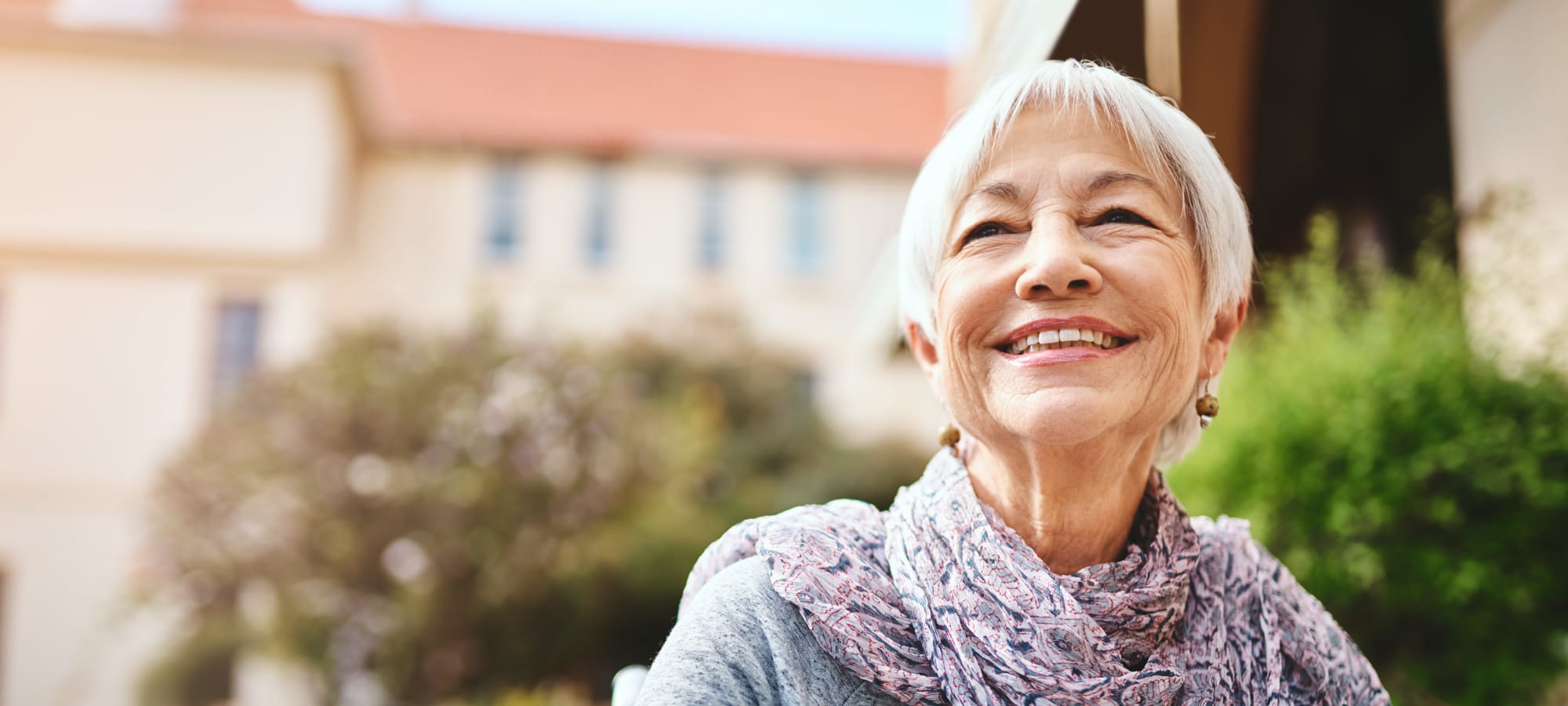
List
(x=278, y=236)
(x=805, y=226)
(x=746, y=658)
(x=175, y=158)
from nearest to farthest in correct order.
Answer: (x=746, y=658) < (x=278, y=236) < (x=175, y=158) < (x=805, y=226)

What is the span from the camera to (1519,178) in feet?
10.6

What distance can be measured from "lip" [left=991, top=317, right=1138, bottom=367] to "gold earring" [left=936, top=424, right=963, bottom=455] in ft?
0.75

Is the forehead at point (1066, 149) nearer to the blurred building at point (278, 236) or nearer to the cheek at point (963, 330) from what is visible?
the cheek at point (963, 330)

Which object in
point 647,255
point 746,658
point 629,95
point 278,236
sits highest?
point 629,95

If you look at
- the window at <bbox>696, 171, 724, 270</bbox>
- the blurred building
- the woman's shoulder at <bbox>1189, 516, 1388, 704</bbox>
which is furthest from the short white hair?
→ the window at <bbox>696, 171, 724, 270</bbox>

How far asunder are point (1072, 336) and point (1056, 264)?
82 millimetres

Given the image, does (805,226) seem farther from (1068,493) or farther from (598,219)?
(1068,493)

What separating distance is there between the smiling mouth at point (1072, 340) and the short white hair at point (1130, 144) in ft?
0.59

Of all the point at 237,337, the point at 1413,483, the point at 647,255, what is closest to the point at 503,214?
the point at 647,255

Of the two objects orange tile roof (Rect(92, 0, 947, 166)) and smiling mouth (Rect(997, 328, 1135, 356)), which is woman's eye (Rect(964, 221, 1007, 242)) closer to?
smiling mouth (Rect(997, 328, 1135, 356))

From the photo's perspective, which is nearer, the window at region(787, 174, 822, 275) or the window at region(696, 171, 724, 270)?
the window at region(696, 171, 724, 270)

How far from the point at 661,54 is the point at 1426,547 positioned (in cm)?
2311

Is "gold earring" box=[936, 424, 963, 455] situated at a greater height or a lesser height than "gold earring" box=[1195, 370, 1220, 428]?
lesser

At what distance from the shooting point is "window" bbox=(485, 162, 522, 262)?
19.8m
